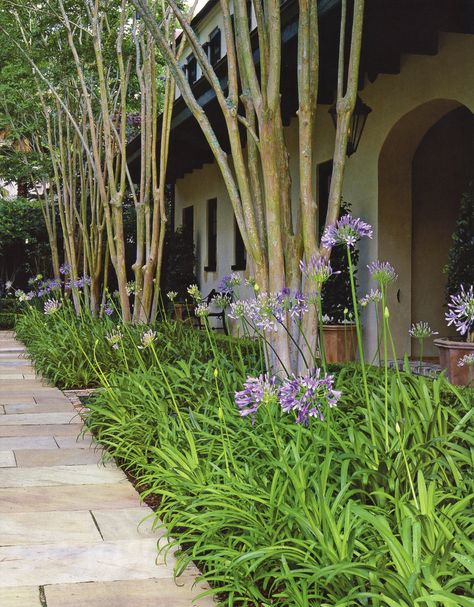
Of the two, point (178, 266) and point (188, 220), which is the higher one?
point (188, 220)

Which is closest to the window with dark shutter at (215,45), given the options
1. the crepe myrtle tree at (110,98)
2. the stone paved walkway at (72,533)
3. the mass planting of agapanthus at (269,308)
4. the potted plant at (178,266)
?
the potted plant at (178,266)

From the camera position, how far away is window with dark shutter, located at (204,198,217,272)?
1734 cm

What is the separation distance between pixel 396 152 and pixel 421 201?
1.33 m

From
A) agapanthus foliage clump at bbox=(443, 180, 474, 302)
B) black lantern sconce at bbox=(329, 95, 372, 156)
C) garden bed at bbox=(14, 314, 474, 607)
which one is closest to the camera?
garden bed at bbox=(14, 314, 474, 607)

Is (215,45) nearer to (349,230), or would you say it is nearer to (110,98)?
(110,98)

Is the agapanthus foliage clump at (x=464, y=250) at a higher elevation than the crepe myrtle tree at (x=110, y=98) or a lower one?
lower

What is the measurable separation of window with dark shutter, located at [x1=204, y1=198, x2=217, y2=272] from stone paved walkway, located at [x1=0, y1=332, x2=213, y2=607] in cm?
1117

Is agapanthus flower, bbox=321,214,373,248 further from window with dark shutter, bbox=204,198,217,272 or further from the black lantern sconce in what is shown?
window with dark shutter, bbox=204,198,217,272

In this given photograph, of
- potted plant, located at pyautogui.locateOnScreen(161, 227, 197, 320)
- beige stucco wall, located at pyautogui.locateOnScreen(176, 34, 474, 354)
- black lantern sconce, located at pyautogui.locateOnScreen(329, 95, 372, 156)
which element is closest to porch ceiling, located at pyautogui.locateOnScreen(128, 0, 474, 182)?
beige stucco wall, located at pyautogui.locateOnScreen(176, 34, 474, 354)

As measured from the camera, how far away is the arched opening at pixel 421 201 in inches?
395

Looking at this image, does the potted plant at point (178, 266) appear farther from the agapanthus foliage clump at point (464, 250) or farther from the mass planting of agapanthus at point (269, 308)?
the mass planting of agapanthus at point (269, 308)

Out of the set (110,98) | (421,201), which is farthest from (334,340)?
(110,98)

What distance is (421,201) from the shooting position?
11250mm

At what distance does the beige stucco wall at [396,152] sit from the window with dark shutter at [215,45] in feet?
20.8
